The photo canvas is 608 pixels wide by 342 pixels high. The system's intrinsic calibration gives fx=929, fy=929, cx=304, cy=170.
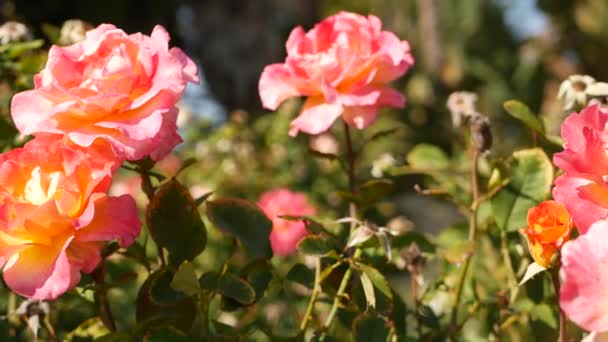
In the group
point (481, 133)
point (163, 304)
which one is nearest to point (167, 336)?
point (163, 304)

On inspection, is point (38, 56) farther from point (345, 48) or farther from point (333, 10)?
point (333, 10)

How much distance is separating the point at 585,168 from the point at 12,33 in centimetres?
48

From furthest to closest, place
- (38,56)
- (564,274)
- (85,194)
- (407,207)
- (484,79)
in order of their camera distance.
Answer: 1. (484,79)
2. (407,207)
3. (38,56)
4. (85,194)
5. (564,274)

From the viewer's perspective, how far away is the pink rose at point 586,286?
375 mm

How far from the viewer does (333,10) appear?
4.71 m

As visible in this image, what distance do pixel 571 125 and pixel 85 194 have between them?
251 mm

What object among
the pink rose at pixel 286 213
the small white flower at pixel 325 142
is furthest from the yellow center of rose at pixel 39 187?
the small white flower at pixel 325 142

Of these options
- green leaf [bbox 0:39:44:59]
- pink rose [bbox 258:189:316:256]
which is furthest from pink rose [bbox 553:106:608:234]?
pink rose [bbox 258:189:316:256]

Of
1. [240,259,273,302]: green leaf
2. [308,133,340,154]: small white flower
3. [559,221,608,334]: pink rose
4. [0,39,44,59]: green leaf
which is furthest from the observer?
[308,133,340,154]: small white flower

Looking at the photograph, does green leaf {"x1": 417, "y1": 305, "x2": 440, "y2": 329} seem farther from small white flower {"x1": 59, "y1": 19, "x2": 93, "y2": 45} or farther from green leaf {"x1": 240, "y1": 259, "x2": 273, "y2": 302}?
small white flower {"x1": 59, "y1": 19, "x2": 93, "y2": 45}

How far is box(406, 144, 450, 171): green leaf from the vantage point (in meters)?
0.76

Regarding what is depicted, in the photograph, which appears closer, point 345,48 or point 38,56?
point 345,48

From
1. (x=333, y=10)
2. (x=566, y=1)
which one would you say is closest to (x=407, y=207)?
(x=333, y=10)

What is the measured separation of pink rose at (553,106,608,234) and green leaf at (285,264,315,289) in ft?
0.69
